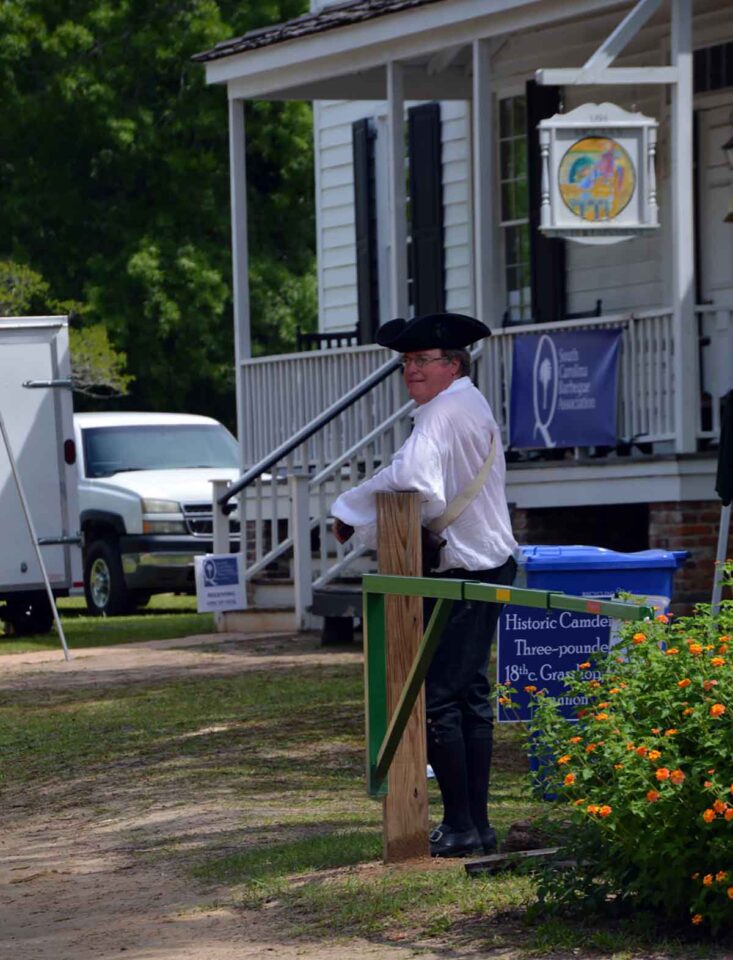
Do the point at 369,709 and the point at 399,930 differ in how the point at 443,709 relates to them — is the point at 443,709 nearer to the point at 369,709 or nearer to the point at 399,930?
the point at 369,709

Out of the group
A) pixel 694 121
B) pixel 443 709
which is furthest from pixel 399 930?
pixel 694 121

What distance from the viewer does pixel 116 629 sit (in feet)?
59.8

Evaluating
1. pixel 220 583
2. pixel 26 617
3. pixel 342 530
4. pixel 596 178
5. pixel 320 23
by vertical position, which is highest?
pixel 320 23

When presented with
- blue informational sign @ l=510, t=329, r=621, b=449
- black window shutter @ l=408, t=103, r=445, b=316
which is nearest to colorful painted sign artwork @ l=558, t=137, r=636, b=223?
blue informational sign @ l=510, t=329, r=621, b=449

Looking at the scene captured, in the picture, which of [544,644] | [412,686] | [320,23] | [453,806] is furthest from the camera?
[320,23]

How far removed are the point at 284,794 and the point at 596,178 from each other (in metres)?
6.09

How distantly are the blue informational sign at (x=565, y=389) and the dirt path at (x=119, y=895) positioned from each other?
19.5 feet

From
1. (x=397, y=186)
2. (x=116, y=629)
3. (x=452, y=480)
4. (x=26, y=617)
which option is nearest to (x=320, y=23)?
(x=397, y=186)

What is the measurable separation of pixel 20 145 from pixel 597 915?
32128 millimetres

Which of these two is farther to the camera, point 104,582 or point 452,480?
point 104,582

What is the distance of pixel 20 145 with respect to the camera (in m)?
36.5

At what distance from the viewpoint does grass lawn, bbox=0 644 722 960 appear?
603 centimetres

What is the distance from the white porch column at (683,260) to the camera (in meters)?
14.0

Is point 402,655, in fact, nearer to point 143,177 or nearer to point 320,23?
point 320,23
